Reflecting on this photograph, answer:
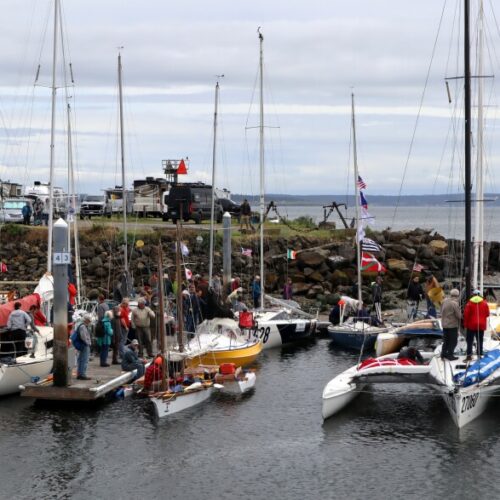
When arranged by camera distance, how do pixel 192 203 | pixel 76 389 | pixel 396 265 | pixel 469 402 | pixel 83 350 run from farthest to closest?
1. pixel 192 203
2. pixel 396 265
3. pixel 83 350
4. pixel 76 389
5. pixel 469 402

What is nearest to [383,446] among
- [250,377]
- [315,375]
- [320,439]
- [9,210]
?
[320,439]

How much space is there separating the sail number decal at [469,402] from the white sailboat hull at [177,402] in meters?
6.87

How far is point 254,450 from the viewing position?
24094mm

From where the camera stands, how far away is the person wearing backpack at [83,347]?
27653mm

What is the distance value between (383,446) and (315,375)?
896 centimetres

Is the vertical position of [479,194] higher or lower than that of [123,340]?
higher

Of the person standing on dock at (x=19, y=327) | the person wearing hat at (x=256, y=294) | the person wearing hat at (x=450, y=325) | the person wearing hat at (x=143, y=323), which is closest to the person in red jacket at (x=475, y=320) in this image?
the person wearing hat at (x=450, y=325)

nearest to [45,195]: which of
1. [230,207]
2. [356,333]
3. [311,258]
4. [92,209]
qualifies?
[92,209]

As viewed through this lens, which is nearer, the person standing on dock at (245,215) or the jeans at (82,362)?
the jeans at (82,362)

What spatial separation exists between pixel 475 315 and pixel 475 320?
158 millimetres

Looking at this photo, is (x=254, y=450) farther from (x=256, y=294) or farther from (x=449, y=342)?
→ (x=256, y=294)

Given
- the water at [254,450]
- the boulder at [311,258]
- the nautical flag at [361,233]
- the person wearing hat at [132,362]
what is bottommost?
the water at [254,450]

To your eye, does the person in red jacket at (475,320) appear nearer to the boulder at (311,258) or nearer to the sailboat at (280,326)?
the sailboat at (280,326)

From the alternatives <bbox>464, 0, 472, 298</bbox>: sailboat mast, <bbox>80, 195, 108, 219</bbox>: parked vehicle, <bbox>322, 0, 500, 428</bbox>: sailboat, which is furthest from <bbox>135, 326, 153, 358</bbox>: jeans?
<bbox>80, 195, 108, 219</bbox>: parked vehicle
